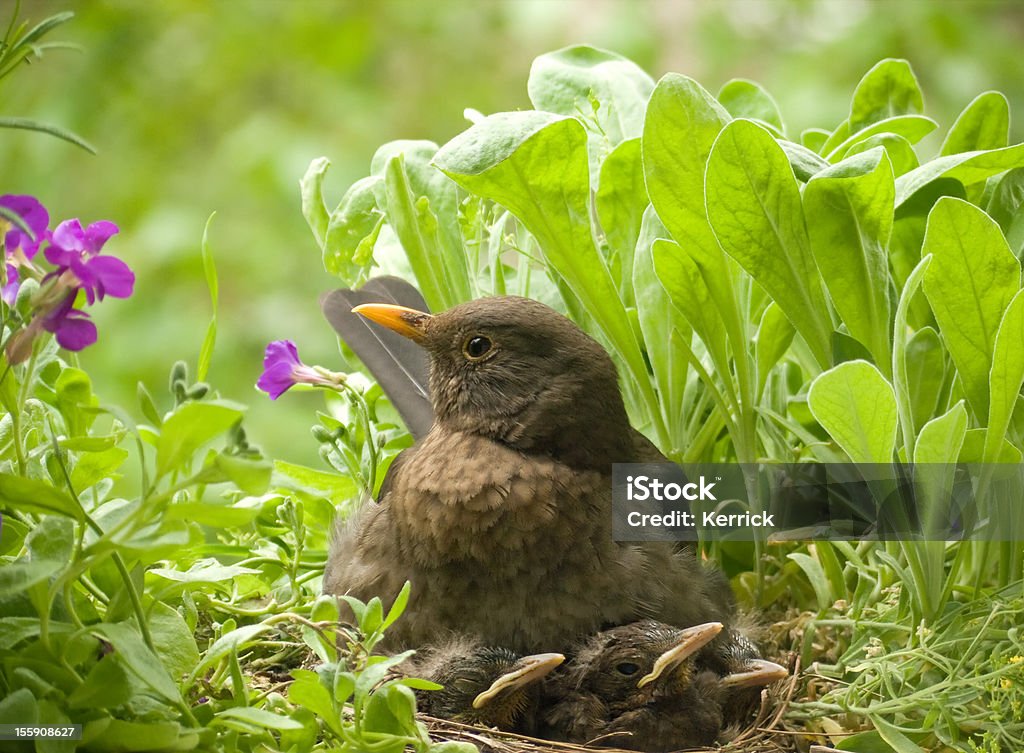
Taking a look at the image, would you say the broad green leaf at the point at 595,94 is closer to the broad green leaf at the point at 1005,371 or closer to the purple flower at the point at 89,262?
the broad green leaf at the point at 1005,371

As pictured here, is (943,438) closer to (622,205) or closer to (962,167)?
(962,167)

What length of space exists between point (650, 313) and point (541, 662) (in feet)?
1.66

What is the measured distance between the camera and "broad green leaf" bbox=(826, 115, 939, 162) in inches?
59.9

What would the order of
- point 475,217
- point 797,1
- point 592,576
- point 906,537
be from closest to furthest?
point 906,537
point 592,576
point 475,217
point 797,1

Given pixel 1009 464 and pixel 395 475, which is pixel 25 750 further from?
pixel 1009 464

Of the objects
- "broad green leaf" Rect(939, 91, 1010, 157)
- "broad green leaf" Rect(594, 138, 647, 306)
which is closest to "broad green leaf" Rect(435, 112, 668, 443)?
"broad green leaf" Rect(594, 138, 647, 306)

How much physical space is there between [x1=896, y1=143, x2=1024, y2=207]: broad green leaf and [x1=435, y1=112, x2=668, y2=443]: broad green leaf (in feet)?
1.25

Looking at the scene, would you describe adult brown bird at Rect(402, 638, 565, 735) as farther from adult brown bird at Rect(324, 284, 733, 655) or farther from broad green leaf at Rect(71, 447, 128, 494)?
broad green leaf at Rect(71, 447, 128, 494)

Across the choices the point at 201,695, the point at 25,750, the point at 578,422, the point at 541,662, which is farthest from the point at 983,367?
the point at 25,750

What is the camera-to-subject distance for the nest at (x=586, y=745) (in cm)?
128

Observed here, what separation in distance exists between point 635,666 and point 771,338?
0.47 metres

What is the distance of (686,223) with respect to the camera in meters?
1.40

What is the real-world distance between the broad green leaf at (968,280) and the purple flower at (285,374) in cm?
78

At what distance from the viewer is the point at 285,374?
157 centimetres
